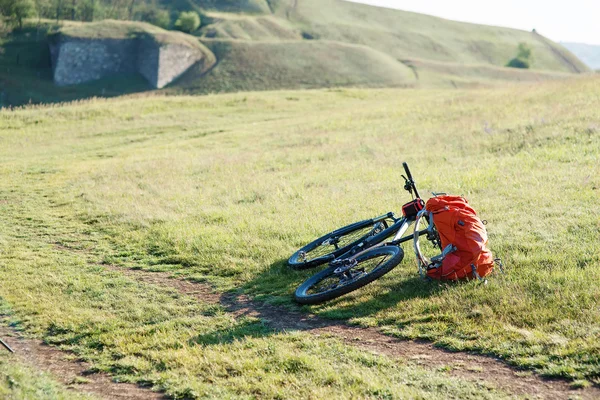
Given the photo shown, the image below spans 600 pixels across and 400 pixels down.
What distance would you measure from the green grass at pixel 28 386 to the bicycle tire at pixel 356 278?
3442 millimetres

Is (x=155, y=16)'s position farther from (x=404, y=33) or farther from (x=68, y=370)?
(x=68, y=370)

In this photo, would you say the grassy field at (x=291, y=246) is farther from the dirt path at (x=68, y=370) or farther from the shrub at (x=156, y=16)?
the shrub at (x=156, y=16)

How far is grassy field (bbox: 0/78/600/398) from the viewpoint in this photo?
6.96m

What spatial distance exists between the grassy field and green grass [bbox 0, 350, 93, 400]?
72cm

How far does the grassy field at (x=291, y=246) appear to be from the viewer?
22.8 feet

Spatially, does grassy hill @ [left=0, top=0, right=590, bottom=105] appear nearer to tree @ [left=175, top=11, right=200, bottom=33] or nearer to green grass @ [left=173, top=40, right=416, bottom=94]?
green grass @ [left=173, top=40, right=416, bottom=94]

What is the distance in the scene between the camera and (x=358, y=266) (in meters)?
9.03

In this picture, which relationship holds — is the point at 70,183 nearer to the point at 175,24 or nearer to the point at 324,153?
the point at 324,153

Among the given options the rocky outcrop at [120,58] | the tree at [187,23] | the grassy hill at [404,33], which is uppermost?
the grassy hill at [404,33]

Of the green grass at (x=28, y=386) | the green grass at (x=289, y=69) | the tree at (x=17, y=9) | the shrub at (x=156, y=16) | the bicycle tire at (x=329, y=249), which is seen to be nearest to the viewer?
the green grass at (x=28, y=386)

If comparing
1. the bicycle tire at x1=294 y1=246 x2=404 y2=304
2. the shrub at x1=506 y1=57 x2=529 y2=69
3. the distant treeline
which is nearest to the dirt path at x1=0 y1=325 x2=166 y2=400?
the bicycle tire at x1=294 y1=246 x2=404 y2=304

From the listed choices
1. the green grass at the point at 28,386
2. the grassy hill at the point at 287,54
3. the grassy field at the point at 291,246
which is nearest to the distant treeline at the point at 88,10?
the grassy hill at the point at 287,54

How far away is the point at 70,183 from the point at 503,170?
1416cm

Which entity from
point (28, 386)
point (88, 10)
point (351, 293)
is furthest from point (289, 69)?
point (28, 386)
